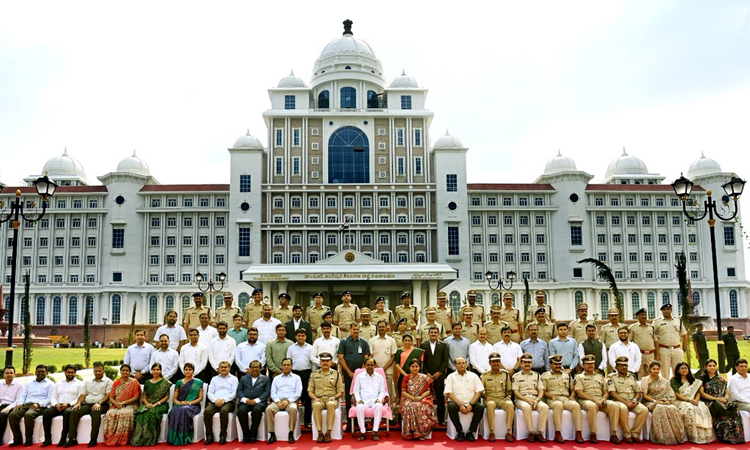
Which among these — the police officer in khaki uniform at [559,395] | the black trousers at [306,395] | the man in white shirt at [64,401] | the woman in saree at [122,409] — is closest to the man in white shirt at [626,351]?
the police officer in khaki uniform at [559,395]

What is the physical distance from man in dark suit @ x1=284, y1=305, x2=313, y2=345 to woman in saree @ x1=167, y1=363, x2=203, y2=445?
2274 millimetres

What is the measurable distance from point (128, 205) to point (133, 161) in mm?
4290

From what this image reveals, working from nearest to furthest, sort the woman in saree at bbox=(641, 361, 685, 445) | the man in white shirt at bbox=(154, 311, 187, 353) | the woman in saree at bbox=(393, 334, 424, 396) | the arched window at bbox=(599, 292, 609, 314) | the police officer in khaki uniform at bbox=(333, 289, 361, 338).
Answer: the woman in saree at bbox=(641, 361, 685, 445) < the woman in saree at bbox=(393, 334, 424, 396) < the man in white shirt at bbox=(154, 311, 187, 353) < the police officer in khaki uniform at bbox=(333, 289, 361, 338) < the arched window at bbox=(599, 292, 609, 314)

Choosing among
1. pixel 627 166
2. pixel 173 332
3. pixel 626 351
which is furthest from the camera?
pixel 627 166

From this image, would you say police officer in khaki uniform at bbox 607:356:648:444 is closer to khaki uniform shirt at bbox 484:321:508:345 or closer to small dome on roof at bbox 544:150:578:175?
khaki uniform shirt at bbox 484:321:508:345

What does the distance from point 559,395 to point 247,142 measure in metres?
47.2

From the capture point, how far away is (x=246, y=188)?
53531mm

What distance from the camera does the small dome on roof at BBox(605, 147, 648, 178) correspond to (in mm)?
66062

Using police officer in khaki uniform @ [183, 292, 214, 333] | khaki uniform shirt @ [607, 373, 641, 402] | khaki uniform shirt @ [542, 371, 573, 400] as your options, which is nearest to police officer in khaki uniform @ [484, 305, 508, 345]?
khaki uniform shirt @ [542, 371, 573, 400]

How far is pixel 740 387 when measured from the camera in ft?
35.6

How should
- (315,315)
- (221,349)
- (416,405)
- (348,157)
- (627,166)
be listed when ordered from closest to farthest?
(416,405) → (221,349) → (315,315) → (348,157) → (627,166)

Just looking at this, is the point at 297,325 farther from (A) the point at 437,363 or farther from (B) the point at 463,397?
(B) the point at 463,397

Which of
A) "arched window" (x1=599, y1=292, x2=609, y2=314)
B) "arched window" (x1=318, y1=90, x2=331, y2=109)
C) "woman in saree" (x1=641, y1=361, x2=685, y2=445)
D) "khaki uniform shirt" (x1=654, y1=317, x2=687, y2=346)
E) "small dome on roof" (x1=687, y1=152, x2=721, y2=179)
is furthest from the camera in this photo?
"small dome on roof" (x1=687, y1=152, x2=721, y2=179)

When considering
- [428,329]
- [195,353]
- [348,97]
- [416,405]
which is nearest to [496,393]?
[416,405]
